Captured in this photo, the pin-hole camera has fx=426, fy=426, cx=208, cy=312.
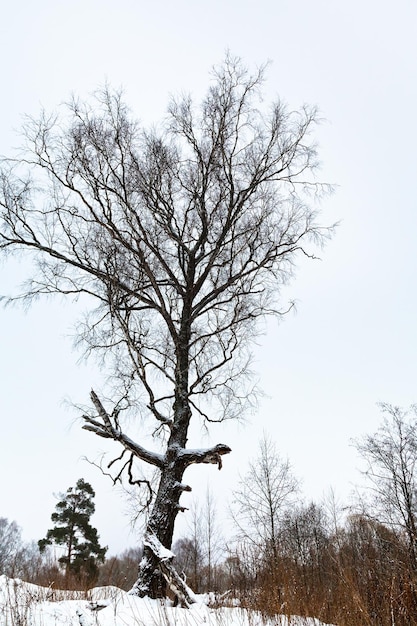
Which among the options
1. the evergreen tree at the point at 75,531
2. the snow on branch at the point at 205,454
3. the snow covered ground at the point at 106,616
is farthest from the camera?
the evergreen tree at the point at 75,531

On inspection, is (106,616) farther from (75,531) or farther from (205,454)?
(75,531)

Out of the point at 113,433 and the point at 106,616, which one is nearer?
the point at 106,616

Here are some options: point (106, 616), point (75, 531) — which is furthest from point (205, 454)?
point (75, 531)

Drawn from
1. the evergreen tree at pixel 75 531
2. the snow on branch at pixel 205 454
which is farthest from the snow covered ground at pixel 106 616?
the evergreen tree at pixel 75 531

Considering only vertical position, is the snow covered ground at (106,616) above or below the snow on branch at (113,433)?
below

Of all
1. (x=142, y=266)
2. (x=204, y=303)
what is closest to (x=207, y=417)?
(x=204, y=303)

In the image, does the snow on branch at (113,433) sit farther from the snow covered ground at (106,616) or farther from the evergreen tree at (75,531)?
the evergreen tree at (75,531)

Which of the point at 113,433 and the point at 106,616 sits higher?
the point at 113,433

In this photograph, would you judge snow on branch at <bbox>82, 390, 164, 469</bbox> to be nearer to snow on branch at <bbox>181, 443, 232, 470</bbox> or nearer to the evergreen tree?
snow on branch at <bbox>181, 443, 232, 470</bbox>

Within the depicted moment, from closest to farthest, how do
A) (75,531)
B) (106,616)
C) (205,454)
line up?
(106,616), (205,454), (75,531)

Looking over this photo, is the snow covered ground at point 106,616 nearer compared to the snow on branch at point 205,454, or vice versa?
the snow covered ground at point 106,616

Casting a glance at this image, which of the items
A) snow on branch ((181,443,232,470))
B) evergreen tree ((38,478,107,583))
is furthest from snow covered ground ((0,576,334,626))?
evergreen tree ((38,478,107,583))

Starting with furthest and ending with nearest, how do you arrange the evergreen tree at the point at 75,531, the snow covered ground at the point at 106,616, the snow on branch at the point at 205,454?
1. the evergreen tree at the point at 75,531
2. the snow on branch at the point at 205,454
3. the snow covered ground at the point at 106,616

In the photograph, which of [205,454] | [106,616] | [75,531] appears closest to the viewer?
[106,616]
